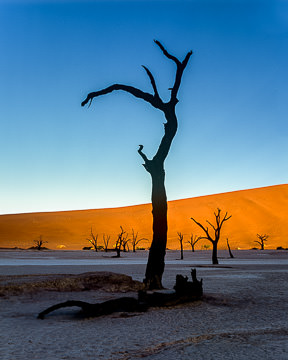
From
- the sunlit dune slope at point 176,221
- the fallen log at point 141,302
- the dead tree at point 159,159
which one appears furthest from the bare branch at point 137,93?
the sunlit dune slope at point 176,221

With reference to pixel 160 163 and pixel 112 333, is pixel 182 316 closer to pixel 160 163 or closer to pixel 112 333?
pixel 112 333

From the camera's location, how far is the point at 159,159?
32.4ft

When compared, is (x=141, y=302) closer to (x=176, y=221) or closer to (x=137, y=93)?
(x=137, y=93)

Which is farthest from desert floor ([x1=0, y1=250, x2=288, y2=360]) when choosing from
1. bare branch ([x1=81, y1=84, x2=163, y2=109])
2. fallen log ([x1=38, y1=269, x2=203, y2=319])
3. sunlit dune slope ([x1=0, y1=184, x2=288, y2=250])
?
sunlit dune slope ([x1=0, y1=184, x2=288, y2=250])

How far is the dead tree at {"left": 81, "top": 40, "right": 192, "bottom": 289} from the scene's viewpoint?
9.30 m

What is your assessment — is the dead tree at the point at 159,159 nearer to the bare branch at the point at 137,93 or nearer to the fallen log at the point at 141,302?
the bare branch at the point at 137,93

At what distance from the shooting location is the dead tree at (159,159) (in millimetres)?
9305

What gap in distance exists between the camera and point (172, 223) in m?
88.9

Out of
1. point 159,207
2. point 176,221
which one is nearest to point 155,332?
point 159,207

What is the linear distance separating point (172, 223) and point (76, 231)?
62.6ft

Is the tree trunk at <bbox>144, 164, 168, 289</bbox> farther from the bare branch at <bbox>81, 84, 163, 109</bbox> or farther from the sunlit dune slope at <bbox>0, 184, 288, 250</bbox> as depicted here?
the sunlit dune slope at <bbox>0, 184, 288, 250</bbox>

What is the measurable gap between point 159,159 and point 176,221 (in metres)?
80.8

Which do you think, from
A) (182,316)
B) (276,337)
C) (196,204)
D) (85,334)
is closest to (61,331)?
(85,334)

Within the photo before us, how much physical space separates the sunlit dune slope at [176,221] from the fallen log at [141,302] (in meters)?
63.9
